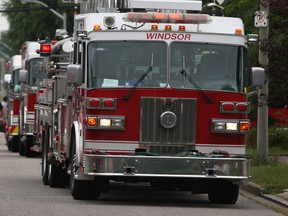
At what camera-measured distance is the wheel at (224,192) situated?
714 inches

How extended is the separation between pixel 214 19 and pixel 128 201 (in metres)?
3.10

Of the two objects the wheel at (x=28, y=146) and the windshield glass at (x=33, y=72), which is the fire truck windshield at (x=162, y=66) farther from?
the windshield glass at (x=33, y=72)

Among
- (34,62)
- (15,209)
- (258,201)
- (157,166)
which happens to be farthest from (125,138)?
(34,62)

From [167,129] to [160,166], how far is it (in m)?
0.66

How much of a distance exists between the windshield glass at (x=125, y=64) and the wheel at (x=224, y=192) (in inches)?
78.8

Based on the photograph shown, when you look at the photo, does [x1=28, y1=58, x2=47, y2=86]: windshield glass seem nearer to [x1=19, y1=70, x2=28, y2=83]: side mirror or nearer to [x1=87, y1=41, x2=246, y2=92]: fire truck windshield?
[x1=19, y1=70, x2=28, y2=83]: side mirror

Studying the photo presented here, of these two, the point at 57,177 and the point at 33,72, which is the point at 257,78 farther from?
the point at 33,72

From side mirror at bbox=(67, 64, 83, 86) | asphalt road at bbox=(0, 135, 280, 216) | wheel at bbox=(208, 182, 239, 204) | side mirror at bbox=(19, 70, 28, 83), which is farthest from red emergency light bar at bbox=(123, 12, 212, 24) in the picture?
side mirror at bbox=(19, 70, 28, 83)

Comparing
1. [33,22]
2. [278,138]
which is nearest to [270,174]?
[278,138]

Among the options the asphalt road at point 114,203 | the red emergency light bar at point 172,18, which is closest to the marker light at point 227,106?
the red emergency light bar at point 172,18

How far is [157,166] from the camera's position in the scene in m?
16.8

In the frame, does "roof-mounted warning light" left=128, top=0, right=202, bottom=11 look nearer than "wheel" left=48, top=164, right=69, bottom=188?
Yes

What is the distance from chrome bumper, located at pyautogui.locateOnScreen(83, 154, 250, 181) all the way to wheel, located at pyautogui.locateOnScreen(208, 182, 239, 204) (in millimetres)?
1009

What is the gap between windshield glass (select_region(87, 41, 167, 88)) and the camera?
17266mm
